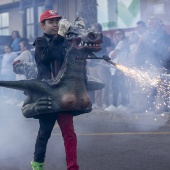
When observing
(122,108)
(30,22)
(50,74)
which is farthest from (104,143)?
(30,22)

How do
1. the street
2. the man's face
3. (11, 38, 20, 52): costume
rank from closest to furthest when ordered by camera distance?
the man's face < the street < (11, 38, 20, 52): costume

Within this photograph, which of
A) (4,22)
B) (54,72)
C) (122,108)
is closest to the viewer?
(54,72)

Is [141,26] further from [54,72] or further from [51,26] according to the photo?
[54,72]

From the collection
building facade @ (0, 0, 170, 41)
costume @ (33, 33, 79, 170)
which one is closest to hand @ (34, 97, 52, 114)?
costume @ (33, 33, 79, 170)

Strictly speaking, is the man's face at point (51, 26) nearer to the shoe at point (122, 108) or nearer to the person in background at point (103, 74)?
the person in background at point (103, 74)

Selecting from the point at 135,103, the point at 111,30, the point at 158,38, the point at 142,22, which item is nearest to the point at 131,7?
the point at 142,22

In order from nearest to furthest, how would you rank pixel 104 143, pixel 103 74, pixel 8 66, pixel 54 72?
pixel 54 72
pixel 104 143
pixel 103 74
pixel 8 66

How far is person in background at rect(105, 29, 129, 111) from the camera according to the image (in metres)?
11.7

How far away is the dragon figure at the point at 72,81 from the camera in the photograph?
595 centimetres

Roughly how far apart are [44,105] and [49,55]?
0.49m

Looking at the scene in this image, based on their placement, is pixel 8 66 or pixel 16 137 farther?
pixel 8 66

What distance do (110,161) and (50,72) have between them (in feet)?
5.33

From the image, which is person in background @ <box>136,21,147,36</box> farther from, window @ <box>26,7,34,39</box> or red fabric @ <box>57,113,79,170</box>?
window @ <box>26,7,34,39</box>

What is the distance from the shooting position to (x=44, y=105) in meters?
6.05
